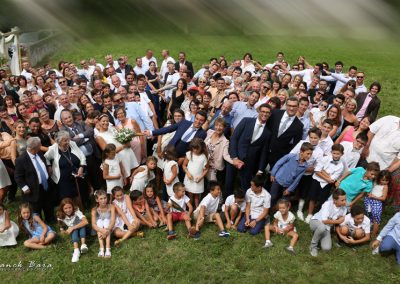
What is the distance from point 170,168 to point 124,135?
116 cm

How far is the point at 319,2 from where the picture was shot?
29.4 inches

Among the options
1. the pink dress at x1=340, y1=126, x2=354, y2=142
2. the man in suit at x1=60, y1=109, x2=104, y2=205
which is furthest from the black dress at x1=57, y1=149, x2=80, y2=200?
the pink dress at x1=340, y1=126, x2=354, y2=142

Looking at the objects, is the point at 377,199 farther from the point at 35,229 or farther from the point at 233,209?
the point at 35,229

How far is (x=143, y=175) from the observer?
23.9 feet

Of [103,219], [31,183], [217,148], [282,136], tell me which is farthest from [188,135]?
[31,183]

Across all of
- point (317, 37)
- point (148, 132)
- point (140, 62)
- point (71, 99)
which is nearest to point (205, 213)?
Result: point (148, 132)

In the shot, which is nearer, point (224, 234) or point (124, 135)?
point (224, 234)

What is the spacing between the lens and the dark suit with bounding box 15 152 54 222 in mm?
6164

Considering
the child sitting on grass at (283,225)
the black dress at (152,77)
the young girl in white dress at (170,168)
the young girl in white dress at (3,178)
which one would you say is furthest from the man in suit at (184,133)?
the black dress at (152,77)

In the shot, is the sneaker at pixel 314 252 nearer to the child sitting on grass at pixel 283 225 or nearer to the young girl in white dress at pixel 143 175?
the child sitting on grass at pixel 283 225

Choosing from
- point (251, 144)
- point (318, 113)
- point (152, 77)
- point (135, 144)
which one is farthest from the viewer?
point (152, 77)

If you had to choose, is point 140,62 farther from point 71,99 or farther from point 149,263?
point 149,263

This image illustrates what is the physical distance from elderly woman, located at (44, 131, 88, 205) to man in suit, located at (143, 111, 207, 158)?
1502 mm

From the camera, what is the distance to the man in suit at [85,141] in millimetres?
6996
